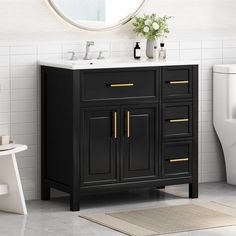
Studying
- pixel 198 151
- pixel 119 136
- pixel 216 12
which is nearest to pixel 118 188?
pixel 119 136

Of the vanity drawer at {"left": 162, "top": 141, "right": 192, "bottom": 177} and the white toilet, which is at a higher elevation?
the white toilet

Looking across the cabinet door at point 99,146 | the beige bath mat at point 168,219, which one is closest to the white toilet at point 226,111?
the beige bath mat at point 168,219

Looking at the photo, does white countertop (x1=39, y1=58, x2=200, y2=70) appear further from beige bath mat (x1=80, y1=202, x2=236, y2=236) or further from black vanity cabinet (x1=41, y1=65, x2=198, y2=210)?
beige bath mat (x1=80, y1=202, x2=236, y2=236)

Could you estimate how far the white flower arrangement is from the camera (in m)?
6.00

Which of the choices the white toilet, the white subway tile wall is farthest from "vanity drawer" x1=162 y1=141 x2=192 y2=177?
the white subway tile wall

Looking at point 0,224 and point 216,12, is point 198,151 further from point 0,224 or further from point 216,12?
point 0,224

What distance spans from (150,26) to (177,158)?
1.01 m

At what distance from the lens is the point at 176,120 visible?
18.9ft

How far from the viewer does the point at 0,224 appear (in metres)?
5.10

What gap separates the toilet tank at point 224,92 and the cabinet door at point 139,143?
32.8 inches

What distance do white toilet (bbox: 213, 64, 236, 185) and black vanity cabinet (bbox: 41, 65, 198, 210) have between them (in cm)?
53

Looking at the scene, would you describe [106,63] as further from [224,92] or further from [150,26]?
[224,92]

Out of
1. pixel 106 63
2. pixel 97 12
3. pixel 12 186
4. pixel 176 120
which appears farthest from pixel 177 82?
pixel 12 186

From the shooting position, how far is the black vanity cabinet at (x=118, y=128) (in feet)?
17.9
